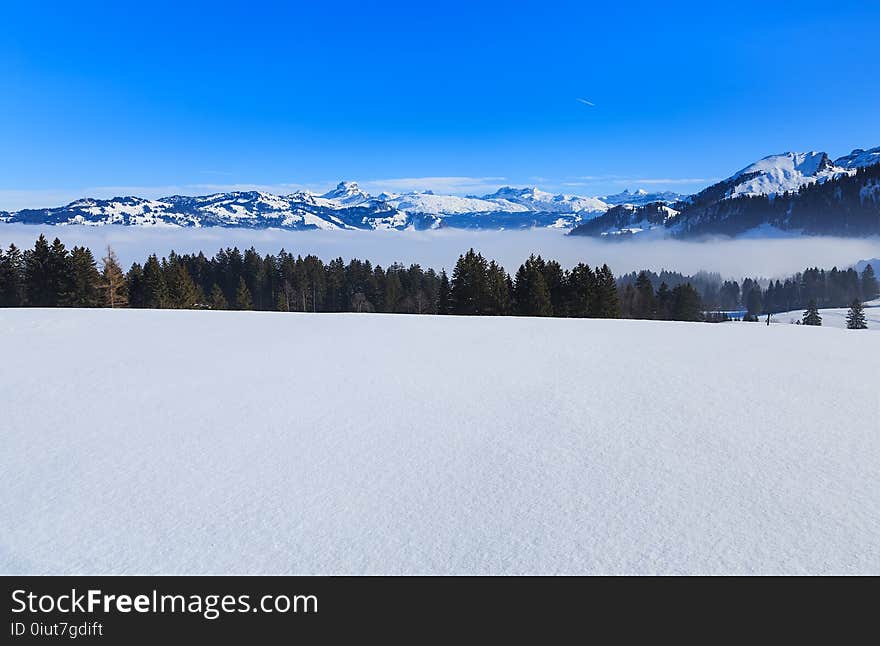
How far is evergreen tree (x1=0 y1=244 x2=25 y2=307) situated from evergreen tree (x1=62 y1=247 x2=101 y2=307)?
573 centimetres

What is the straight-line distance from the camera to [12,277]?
48.3 meters

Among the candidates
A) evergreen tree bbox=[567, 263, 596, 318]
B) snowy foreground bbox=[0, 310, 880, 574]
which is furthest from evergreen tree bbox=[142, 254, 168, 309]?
snowy foreground bbox=[0, 310, 880, 574]

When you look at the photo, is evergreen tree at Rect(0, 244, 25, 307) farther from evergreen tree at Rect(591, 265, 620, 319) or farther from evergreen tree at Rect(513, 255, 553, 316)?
evergreen tree at Rect(591, 265, 620, 319)

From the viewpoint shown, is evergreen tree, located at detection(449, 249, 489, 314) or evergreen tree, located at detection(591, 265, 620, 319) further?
evergreen tree, located at detection(449, 249, 489, 314)

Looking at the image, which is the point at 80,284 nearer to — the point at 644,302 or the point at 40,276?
the point at 40,276

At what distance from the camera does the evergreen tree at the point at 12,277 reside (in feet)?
157

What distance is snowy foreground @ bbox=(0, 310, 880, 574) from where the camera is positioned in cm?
471

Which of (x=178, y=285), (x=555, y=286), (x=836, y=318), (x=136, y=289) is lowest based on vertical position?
(x=836, y=318)

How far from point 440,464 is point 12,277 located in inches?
2331

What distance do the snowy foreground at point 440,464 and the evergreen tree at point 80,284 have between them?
1575 inches

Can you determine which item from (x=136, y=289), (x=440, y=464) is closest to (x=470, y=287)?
(x=136, y=289)
